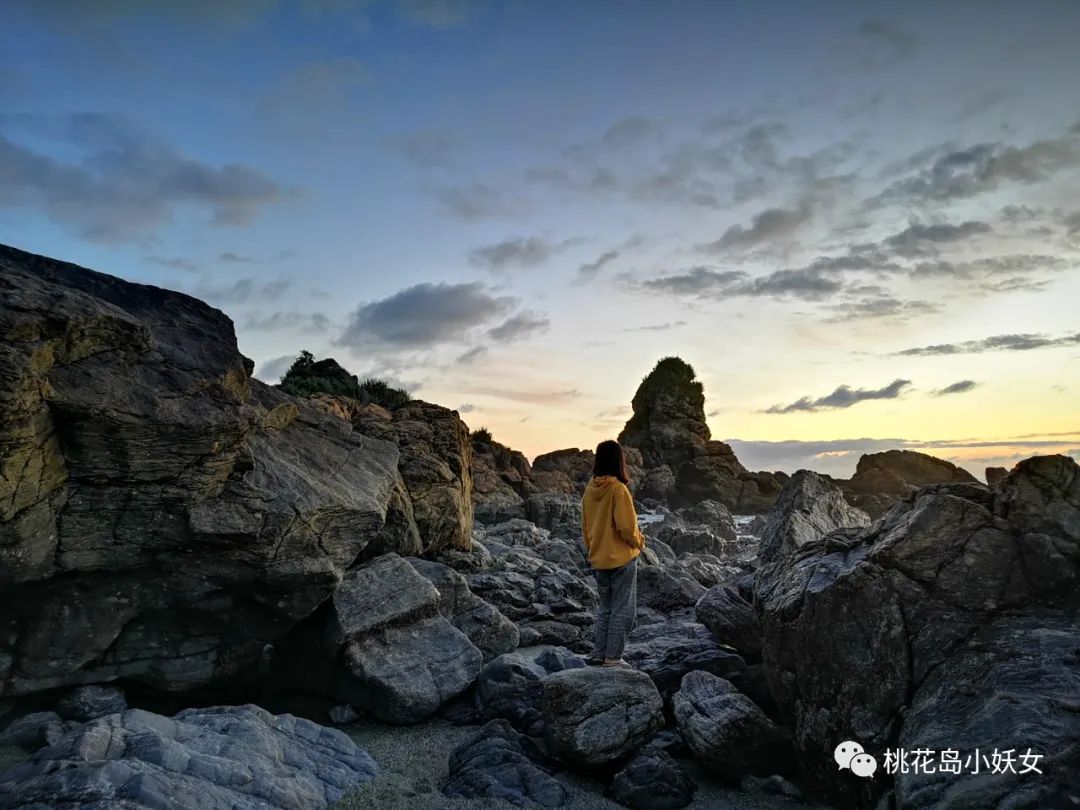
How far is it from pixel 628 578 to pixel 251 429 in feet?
20.0

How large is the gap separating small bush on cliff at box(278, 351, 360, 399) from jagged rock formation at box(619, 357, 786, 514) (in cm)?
3939

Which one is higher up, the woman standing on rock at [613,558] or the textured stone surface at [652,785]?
the woman standing on rock at [613,558]

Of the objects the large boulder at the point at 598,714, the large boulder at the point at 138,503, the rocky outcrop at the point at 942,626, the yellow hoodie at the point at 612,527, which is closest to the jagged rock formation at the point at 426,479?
the large boulder at the point at 138,503

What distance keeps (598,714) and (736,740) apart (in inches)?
61.3

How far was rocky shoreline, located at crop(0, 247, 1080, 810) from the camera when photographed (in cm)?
654

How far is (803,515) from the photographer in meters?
13.3

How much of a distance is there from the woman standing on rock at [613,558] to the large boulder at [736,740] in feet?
6.87

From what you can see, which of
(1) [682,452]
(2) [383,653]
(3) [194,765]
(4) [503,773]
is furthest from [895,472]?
(3) [194,765]

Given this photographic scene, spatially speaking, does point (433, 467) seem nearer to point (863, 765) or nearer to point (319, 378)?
point (863, 765)

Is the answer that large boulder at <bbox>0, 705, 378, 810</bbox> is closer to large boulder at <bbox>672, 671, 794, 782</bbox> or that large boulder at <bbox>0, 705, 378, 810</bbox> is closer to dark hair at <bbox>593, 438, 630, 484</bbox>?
large boulder at <bbox>672, 671, 794, 782</bbox>

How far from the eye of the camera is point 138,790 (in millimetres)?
5762

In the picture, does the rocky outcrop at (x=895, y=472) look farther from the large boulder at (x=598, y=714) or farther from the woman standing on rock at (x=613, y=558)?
the large boulder at (x=598, y=714)

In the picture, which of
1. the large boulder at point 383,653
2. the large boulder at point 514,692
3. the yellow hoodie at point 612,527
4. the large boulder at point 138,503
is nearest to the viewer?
the large boulder at point 138,503

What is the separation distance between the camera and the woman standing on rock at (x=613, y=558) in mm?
10367
